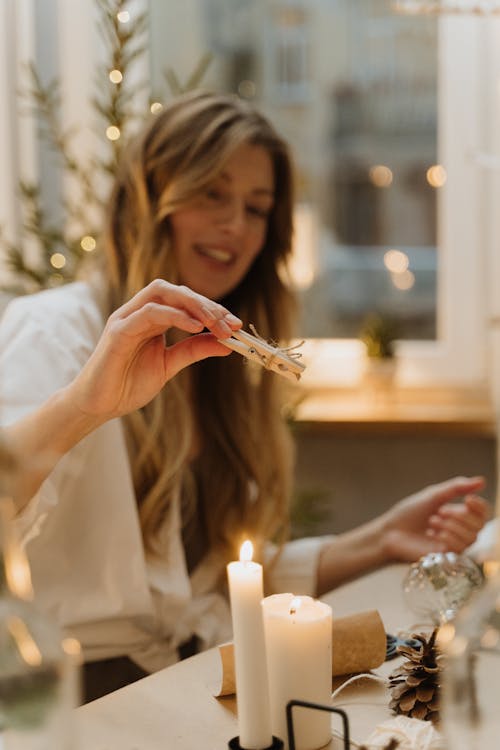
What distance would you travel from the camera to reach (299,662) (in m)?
0.85

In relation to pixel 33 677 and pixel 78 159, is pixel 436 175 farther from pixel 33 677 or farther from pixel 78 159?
pixel 33 677

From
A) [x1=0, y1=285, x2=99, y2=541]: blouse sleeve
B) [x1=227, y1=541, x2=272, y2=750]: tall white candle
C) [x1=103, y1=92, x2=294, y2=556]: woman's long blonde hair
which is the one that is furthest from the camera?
[x1=103, y1=92, x2=294, y2=556]: woman's long blonde hair

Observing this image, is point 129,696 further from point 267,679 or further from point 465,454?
point 465,454

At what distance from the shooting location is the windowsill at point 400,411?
229 cm

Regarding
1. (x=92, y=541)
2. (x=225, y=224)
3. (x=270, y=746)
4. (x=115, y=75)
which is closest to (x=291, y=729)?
(x=270, y=746)

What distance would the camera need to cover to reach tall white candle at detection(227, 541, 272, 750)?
78 cm

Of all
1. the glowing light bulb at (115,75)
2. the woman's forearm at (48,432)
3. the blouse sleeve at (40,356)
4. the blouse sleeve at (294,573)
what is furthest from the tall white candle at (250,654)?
the glowing light bulb at (115,75)

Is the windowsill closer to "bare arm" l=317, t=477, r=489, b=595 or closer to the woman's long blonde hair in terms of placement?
the woman's long blonde hair

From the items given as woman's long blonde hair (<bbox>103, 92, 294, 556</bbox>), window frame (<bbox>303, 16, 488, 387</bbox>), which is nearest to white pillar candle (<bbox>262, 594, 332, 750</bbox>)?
woman's long blonde hair (<bbox>103, 92, 294, 556</bbox>)

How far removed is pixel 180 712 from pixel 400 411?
1.49 meters

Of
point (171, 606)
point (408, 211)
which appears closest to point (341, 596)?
point (171, 606)

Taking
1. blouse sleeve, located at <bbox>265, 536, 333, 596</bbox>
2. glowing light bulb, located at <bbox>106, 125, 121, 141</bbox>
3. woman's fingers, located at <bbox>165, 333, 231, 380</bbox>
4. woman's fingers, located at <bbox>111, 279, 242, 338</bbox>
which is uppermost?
glowing light bulb, located at <bbox>106, 125, 121, 141</bbox>

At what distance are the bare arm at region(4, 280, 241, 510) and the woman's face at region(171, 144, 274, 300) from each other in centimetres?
43

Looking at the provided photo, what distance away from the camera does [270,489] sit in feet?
5.56
